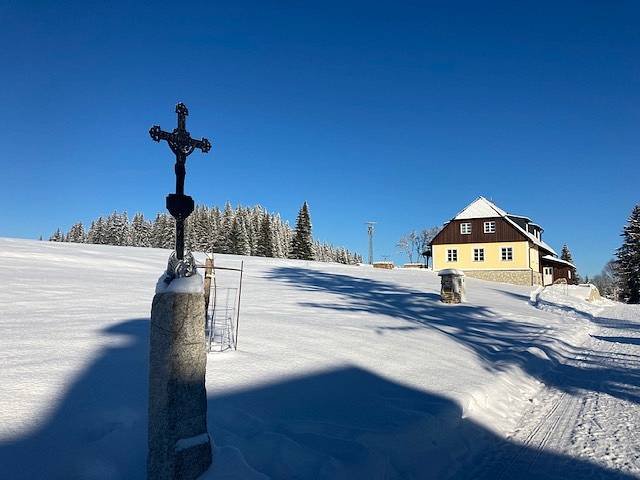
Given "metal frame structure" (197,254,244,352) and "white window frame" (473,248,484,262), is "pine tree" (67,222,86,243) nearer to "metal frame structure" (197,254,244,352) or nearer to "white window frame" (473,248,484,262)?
"white window frame" (473,248,484,262)

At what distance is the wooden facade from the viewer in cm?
4003

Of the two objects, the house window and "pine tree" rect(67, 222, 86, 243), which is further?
"pine tree" rect(67, 222, 86, 243)

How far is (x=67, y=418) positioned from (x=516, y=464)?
4.49 meters

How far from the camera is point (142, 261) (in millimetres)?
21094

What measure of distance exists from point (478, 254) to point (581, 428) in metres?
38.3

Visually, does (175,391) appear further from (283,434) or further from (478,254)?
(478,254)

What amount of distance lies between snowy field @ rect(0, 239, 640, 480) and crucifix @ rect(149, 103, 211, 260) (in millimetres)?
1893

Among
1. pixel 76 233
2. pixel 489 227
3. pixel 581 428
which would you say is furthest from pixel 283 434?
pixel 76 233

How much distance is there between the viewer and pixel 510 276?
130 ft

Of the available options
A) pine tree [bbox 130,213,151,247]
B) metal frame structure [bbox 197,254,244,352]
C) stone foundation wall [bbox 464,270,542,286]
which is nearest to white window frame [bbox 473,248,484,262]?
stone foundation wall [bbox 464,270,542,286]

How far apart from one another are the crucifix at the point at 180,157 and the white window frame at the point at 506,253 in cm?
4097

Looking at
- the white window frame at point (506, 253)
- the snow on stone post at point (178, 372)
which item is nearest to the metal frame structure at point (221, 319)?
the snow on stone post at point (178, 372)

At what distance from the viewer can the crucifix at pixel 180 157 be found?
351 centimetres

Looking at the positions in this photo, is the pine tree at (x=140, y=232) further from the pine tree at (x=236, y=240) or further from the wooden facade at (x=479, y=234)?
the wooden facade at (x=479, y=234)
